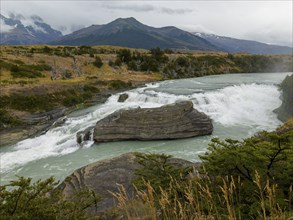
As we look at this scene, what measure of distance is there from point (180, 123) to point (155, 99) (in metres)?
11.1

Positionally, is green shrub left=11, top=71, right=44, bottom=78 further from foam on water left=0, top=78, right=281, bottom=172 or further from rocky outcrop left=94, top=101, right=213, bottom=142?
rocky outcrop left=94, top=101, right=213, bottom=142

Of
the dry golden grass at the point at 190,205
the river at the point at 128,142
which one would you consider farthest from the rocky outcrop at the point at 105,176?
the dry golden grass at the point at 190,205

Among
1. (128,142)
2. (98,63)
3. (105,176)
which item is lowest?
(128,142)

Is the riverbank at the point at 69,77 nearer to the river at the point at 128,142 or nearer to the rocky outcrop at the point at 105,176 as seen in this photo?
the river at the point at 128,142

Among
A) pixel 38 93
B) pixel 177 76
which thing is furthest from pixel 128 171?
pixel 177 76

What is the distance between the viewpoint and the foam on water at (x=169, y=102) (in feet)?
73.1

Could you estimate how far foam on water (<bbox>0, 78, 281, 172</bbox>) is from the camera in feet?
73.1

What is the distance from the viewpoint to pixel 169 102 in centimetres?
3347

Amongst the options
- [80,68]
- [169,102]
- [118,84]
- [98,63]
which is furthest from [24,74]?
[169,102]

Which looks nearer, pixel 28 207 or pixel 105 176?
pixel 28 207

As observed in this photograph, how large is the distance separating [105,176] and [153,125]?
1142 centimetres

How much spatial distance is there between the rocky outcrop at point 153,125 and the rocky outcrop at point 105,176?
939cm

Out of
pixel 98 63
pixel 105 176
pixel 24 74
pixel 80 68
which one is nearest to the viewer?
pixel 105 176

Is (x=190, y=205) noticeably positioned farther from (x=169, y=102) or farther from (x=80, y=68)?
(x=80, y=68)
